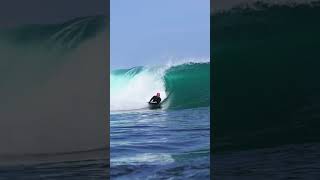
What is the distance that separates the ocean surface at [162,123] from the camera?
7379 mm

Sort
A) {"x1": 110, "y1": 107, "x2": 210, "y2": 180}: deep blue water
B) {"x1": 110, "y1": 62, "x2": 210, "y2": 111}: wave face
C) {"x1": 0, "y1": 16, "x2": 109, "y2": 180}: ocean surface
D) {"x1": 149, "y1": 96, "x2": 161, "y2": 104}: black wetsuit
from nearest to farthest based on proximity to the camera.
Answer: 1. {"x1": 0, "y1": 16, "x2": 109, "y2": 180}: ocean surface
2. {"x1": 110, "y1": 107, "x2": 210, "y2": 180}: deep blue water
3. {"x1": 110, "y1": 62, "x2": 210, "y2": 111}: wave face
4. {"x1": 149, "y1": 96, "x2": 161, "y2": 104}: black wetsuit

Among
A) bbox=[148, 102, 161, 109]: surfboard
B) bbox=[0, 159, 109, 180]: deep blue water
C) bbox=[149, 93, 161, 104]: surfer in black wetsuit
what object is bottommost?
bbox=[0, 159, 109, 180]: deep blue water

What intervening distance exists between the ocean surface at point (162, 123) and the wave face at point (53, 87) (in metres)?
1.47

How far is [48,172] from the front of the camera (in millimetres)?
5918

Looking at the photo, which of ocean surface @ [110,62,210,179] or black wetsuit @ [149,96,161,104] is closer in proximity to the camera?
ocean surface @ [110,62,210,179]

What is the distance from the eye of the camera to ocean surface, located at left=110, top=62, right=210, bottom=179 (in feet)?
24.2
